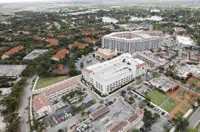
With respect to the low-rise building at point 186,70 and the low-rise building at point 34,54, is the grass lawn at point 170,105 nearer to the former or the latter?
the low-rise building at point 186,70

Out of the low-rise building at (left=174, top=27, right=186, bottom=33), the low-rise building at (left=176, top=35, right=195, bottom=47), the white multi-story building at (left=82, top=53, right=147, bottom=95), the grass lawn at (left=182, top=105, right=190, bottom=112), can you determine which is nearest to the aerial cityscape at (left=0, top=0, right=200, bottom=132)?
the white multi-story building at (left=82, top=53, right=147, bottom=95)

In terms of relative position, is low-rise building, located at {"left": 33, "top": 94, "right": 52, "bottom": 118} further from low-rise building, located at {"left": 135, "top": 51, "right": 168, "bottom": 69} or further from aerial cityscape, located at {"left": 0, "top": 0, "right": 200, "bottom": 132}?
low-rise building, located at {"left": 135, "top": 51, "right": 168, "bottom": 69}

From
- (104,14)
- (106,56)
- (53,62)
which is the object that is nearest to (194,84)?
(106,56)

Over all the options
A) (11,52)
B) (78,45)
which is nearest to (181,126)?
(78,45)

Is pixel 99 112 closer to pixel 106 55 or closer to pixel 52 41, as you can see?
pixel 106 55

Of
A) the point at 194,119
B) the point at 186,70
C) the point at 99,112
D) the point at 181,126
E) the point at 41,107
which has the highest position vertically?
the point at 186,70

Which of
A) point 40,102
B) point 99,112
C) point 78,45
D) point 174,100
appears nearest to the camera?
point 99,112

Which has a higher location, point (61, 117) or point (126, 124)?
point (126, 124)
